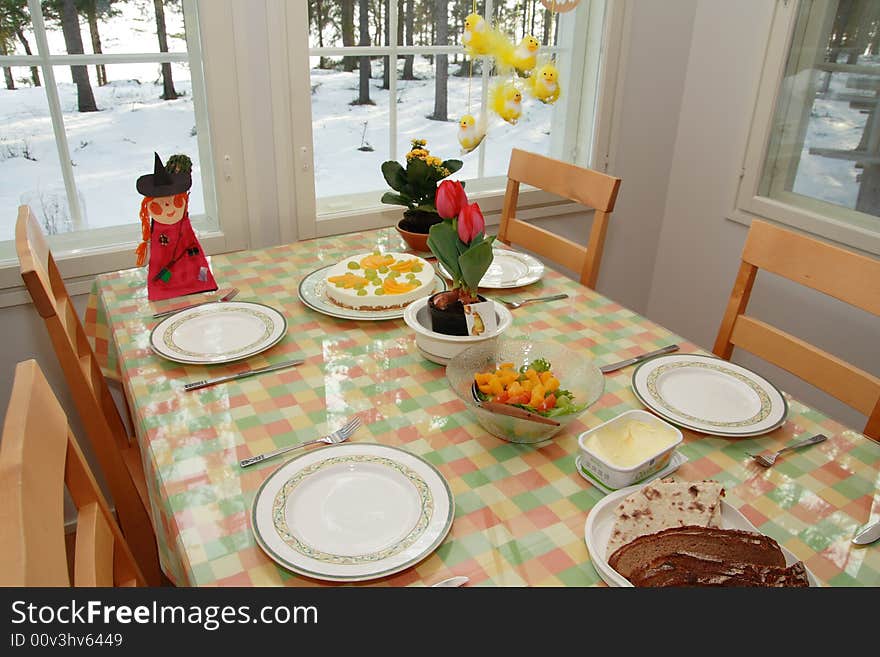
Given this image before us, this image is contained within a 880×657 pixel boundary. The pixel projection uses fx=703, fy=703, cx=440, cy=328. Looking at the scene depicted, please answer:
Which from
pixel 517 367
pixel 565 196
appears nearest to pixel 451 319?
pixel 517 367

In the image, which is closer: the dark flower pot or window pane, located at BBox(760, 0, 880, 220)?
the dark flower pot

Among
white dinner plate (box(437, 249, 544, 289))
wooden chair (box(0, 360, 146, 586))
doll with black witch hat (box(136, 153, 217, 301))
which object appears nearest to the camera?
wooden chair (box(0, 360, 146, 586))

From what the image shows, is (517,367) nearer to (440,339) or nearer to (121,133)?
(440,339)

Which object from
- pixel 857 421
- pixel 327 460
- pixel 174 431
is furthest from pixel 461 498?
pixel 857 421

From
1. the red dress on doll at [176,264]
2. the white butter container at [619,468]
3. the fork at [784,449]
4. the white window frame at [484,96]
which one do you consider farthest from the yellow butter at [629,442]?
the white window frame at [484,96]

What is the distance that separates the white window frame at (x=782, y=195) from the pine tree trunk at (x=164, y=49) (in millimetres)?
1762

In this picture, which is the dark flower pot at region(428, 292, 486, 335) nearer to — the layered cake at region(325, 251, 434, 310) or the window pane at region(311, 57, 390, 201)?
the layered cake at region(325, 251, 434, 310)

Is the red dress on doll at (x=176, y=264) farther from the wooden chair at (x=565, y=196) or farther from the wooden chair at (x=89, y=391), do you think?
the wooden chair at (x=565, y=196)

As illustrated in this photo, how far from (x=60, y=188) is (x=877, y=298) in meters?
1.85

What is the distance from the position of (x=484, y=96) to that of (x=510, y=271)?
0.83 meters

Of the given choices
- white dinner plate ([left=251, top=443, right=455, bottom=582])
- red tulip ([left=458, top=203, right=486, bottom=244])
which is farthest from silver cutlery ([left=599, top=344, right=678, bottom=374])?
white dinner plate ([left=251, top=443, right=455, bottom=582])

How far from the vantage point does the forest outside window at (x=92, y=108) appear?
1650 millimetres

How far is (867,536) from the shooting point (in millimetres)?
903

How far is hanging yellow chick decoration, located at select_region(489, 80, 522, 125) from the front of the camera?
2.16 m
